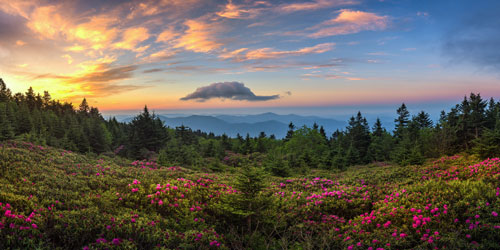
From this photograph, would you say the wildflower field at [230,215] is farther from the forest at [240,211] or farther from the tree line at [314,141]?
the tree line at [314,141]

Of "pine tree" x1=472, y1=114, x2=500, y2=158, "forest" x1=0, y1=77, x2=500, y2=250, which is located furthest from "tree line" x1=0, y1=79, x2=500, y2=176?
"forest" x1=0, y1=77, x2=500, y2=250

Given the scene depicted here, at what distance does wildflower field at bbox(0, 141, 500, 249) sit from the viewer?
17.7ft

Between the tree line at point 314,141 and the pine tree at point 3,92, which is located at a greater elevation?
the pine tree at point 3,92

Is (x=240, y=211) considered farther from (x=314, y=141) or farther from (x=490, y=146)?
(x=314, y=141)

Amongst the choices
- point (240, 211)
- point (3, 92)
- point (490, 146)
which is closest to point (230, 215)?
point (240, 211)

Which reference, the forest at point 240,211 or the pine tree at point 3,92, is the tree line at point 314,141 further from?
the forest at point 240,211

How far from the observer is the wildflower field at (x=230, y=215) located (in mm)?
5406

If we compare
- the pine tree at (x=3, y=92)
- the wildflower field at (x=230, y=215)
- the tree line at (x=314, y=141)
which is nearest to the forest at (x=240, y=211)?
the wildflower field at (x=230, y=215)

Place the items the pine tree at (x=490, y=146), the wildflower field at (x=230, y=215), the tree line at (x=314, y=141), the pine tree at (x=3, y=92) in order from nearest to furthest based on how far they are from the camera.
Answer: the wildflower field at (x=230, y=215), the pine tree at (x=490, y=146), the tree line at (x=314, y=141), the pine tree at (x=3, y=92)

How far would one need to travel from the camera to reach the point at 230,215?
782 cm

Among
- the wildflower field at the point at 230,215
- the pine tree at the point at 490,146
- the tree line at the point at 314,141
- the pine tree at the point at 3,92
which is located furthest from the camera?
the pine tree at the point at 3,92

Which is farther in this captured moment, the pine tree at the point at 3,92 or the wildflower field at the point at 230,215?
the pine tree at the point at 3,92

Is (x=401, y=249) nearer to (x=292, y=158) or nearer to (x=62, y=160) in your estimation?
(x=62, y=160)

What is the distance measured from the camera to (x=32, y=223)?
5352mm
